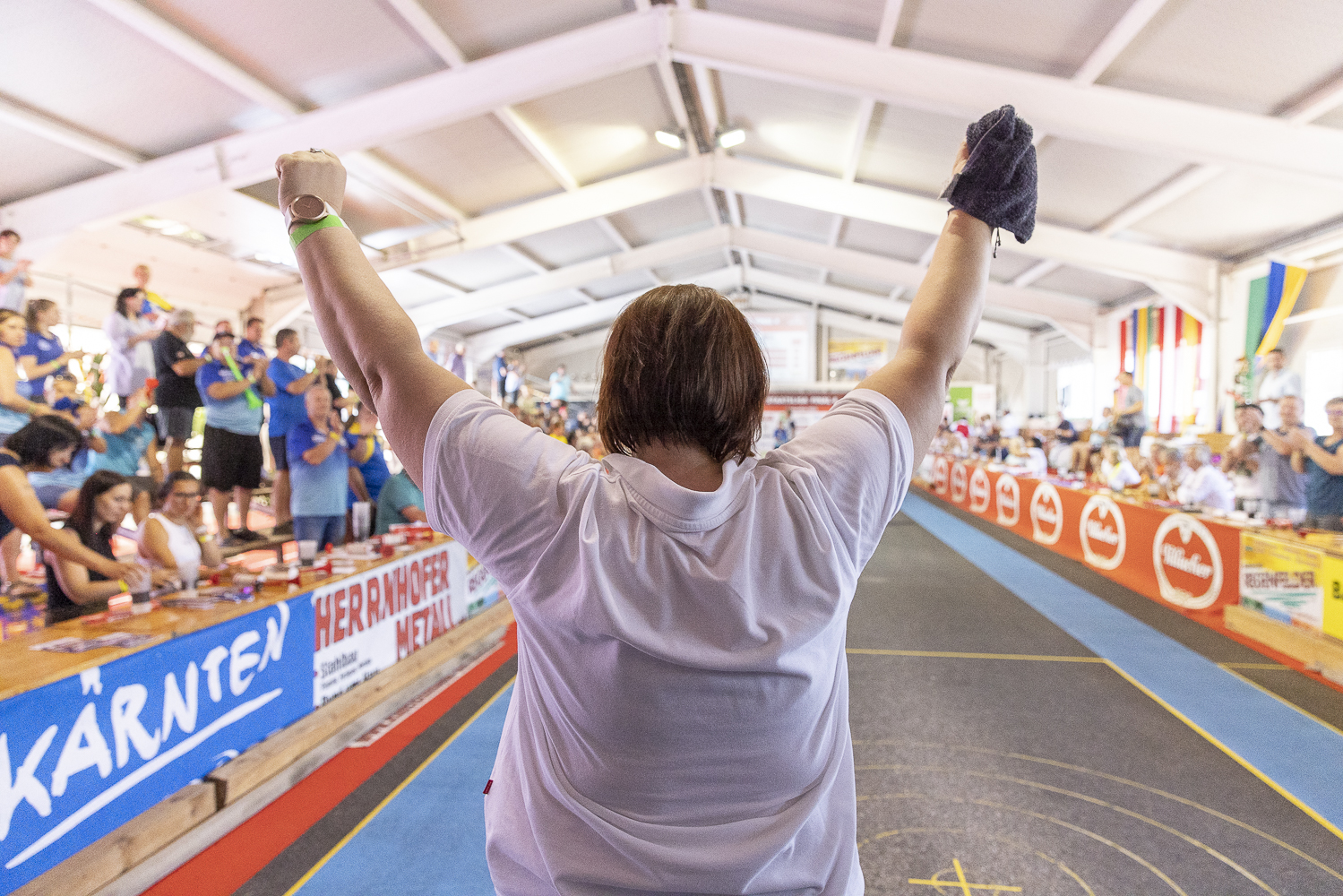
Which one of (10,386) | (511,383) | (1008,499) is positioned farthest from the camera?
(511,383)

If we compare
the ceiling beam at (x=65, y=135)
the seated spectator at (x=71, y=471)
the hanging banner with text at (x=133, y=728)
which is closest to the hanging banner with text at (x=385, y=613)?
the hanging banner with text at (x=133, y=728)

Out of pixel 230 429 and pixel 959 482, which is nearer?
pixel 230 429

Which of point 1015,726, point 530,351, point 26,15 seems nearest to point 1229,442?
point 1015,726

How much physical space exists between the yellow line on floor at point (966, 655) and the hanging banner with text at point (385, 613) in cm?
261

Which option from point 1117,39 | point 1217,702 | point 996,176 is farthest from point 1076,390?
point 996,176

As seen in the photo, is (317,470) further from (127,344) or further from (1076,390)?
(1076,390)

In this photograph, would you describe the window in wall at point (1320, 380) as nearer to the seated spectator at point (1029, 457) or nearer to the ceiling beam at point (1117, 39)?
the seated spectator at point (1029, 457)

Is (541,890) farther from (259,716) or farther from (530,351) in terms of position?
(530,351)

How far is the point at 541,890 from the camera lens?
2.38 ft

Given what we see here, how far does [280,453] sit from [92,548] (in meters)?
2.77

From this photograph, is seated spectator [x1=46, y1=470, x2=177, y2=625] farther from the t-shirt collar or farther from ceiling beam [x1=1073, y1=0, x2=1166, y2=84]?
ceiling beam [x1=1073, y1=0, x2=1166, y2=84]

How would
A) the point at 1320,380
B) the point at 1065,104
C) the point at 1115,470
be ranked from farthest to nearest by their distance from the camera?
1. the point at 1320,380
2. the point at 1115,470
3. the point at 1065,104

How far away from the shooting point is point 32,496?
10.8ft

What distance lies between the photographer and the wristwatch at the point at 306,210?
2.63 feet
